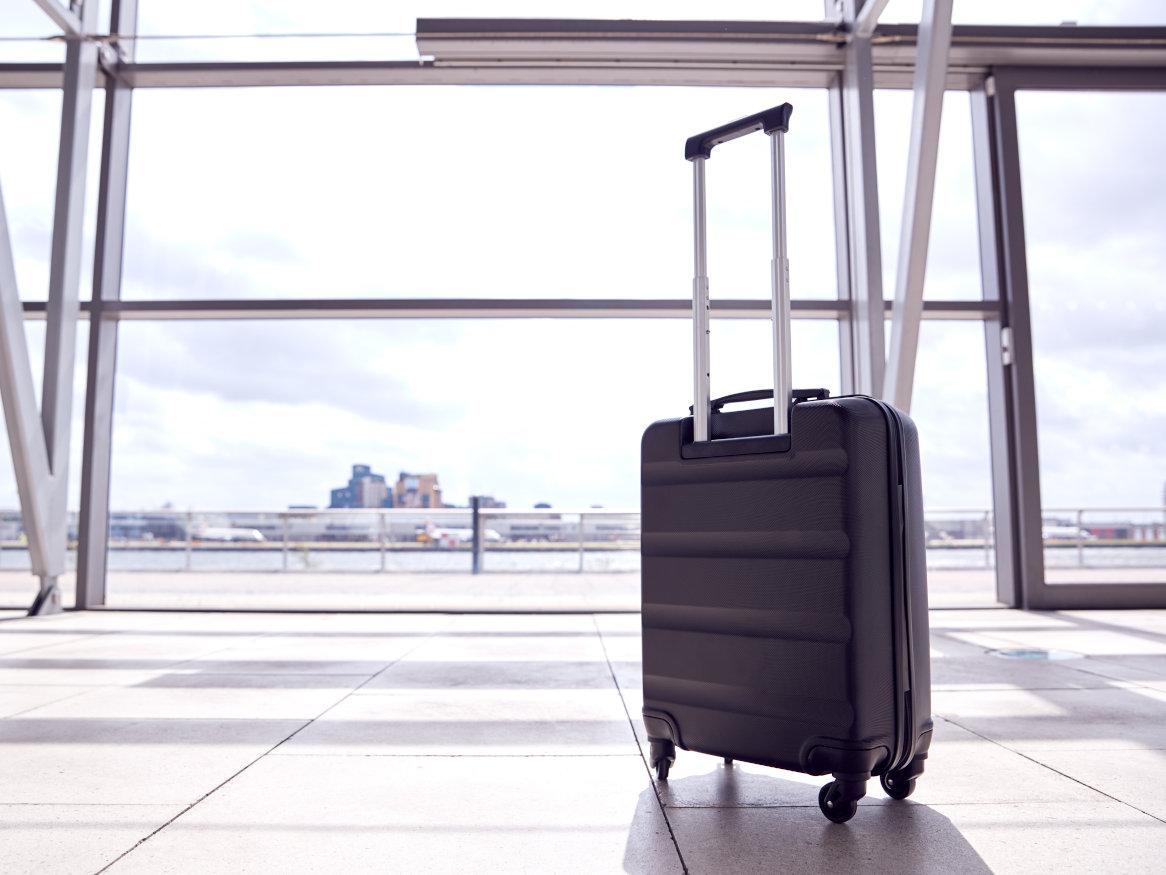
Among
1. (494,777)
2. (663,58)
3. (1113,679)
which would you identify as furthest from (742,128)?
(663,58)

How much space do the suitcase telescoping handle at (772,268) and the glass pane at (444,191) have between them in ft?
10.2

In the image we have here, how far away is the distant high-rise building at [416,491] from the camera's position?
611 cm

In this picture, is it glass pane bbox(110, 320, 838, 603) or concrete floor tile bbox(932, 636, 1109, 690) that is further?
glass pane bbox(110, 320, 838, 603)

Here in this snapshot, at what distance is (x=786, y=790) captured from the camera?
155 cm

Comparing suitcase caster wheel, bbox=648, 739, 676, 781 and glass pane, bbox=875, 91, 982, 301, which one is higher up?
glass pane, bbox=875, 91, 982, 301

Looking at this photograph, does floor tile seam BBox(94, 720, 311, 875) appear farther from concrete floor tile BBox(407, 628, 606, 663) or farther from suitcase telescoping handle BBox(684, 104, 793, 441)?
concrete floor tile BBox(407, 628, 606, 663)

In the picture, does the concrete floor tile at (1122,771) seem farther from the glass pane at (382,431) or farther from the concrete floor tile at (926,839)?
the glass pane at (382,431)

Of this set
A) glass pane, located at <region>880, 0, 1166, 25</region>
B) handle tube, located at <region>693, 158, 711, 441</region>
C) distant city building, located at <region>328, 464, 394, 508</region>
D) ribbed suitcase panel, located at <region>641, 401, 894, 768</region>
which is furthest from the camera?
distant city building, located at <region>328, 464, 394, 508</region>

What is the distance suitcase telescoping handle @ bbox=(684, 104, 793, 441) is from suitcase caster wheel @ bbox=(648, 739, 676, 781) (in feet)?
2.04

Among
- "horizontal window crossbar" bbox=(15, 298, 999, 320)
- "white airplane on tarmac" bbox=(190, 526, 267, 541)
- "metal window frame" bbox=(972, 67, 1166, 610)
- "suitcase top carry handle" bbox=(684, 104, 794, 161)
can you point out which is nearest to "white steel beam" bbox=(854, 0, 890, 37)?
"metal window frame" bbox=(972, 67, 1166, 610)

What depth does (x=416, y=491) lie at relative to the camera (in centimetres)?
629

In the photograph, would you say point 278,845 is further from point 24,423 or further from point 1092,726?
point 24,423

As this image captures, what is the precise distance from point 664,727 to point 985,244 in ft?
14.7

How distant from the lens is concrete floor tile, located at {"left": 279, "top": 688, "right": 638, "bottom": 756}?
6.08 ft
